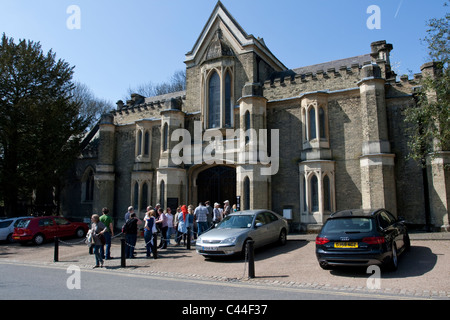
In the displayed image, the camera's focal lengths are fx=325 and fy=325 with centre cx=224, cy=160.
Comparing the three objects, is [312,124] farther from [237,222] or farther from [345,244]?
[345,244]

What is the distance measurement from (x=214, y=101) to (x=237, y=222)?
10567 millimetres

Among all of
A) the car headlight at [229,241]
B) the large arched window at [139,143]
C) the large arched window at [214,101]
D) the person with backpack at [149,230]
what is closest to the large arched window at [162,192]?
the large arched window at [139,143]

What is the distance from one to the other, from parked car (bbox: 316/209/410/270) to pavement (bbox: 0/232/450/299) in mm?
412

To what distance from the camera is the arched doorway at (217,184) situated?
763 inches

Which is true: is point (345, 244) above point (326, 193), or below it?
below

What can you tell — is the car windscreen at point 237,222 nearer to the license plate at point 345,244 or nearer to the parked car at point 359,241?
the parked car at point 359,241

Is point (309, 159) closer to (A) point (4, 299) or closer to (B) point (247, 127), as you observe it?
(B) point (247, 127)

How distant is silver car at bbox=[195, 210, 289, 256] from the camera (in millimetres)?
10398

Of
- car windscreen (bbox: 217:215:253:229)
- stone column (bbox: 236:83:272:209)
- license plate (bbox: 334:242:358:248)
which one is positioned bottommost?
license plate (bbox: 334:242:358:248)

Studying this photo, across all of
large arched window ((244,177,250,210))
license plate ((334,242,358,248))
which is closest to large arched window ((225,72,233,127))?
large arched window ((244,177,250,210))

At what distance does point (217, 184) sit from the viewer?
1978cm

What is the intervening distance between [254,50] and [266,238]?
12.4 m

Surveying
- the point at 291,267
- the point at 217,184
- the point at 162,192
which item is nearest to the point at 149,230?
the point at 291,267

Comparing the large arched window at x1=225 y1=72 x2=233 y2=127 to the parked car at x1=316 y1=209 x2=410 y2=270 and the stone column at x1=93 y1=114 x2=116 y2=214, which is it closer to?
the stone column at x1=93 y1=114 x2=116 y2=214
